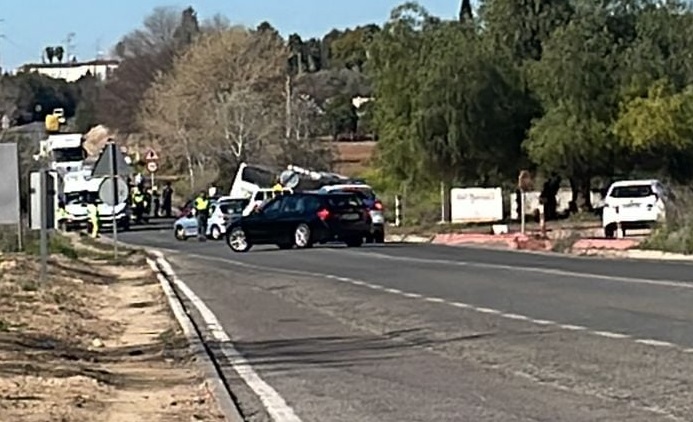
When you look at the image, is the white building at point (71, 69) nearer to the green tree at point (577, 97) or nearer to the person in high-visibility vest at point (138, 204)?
the person in high-visibility vest at point (138, 204)

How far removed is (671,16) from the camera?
184 feet

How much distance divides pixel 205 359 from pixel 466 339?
8.96ft

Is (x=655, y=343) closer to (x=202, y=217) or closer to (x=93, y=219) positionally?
(x=202, y=217)

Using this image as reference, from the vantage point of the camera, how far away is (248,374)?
14617 millimetres

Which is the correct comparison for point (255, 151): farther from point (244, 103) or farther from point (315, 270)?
point (315, 270)

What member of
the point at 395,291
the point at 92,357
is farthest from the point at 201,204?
the point at 92,357

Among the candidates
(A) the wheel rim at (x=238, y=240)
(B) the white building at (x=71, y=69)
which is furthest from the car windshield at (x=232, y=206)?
(B) the white building at (x=71, y=69)

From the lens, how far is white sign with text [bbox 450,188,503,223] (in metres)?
57.6

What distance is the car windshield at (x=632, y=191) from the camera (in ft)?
144

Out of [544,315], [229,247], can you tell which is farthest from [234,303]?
[229,247]

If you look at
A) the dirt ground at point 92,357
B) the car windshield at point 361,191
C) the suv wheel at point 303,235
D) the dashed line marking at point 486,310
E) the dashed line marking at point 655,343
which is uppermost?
the car windshield at point 361,191

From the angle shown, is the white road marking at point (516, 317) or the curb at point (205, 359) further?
the white road marking at point (516, 317)

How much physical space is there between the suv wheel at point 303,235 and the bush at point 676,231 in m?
9.35

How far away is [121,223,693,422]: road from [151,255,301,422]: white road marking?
2.2 inches
